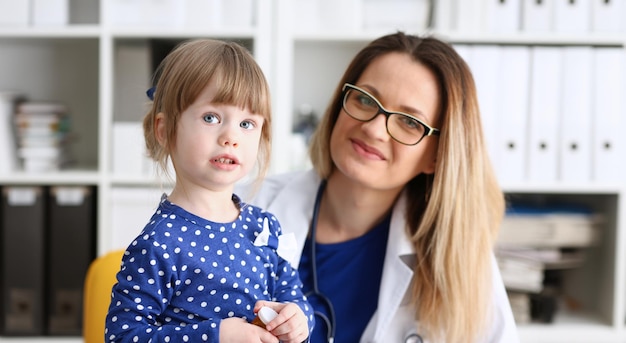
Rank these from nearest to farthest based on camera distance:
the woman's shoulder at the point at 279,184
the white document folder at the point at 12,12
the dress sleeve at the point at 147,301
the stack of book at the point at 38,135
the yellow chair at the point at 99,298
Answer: the dress sleeve at the point at 147,301
the yellow chair at the point at 99,298
the woman's shoulder at the point at 279,184
the white document folder at the point at 12,12
the stack of book at the point at 38,135

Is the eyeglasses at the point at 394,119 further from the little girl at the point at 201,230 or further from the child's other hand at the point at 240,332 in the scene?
the child's other hand at the point at 240,332

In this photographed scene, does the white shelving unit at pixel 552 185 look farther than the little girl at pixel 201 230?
Yes

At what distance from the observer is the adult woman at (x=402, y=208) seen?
59.1 inches

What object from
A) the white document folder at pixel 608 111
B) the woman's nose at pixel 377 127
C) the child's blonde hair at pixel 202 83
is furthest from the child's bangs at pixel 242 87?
the white document folder at pixel 608 111

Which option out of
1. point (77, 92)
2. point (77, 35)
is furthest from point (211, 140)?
point (77, 92)

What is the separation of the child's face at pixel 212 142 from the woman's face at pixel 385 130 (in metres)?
0.56

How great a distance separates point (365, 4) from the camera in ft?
8.36

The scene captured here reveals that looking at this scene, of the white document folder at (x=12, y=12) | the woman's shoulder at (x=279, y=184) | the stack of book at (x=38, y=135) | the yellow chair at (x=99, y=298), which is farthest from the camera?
the stack of book at (x=38, y=135)


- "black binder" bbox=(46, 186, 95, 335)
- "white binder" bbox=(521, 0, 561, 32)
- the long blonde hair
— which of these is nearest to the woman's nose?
the long blonde hair

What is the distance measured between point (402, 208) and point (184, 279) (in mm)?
785

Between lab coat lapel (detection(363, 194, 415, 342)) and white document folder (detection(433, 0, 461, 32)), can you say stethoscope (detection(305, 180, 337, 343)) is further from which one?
white document folder (detection(433, 0, 461, 32))

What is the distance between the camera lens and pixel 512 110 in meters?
2.52

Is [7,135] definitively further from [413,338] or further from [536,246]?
[536,246]

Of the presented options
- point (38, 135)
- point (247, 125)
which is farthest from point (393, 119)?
point (38, 135)
